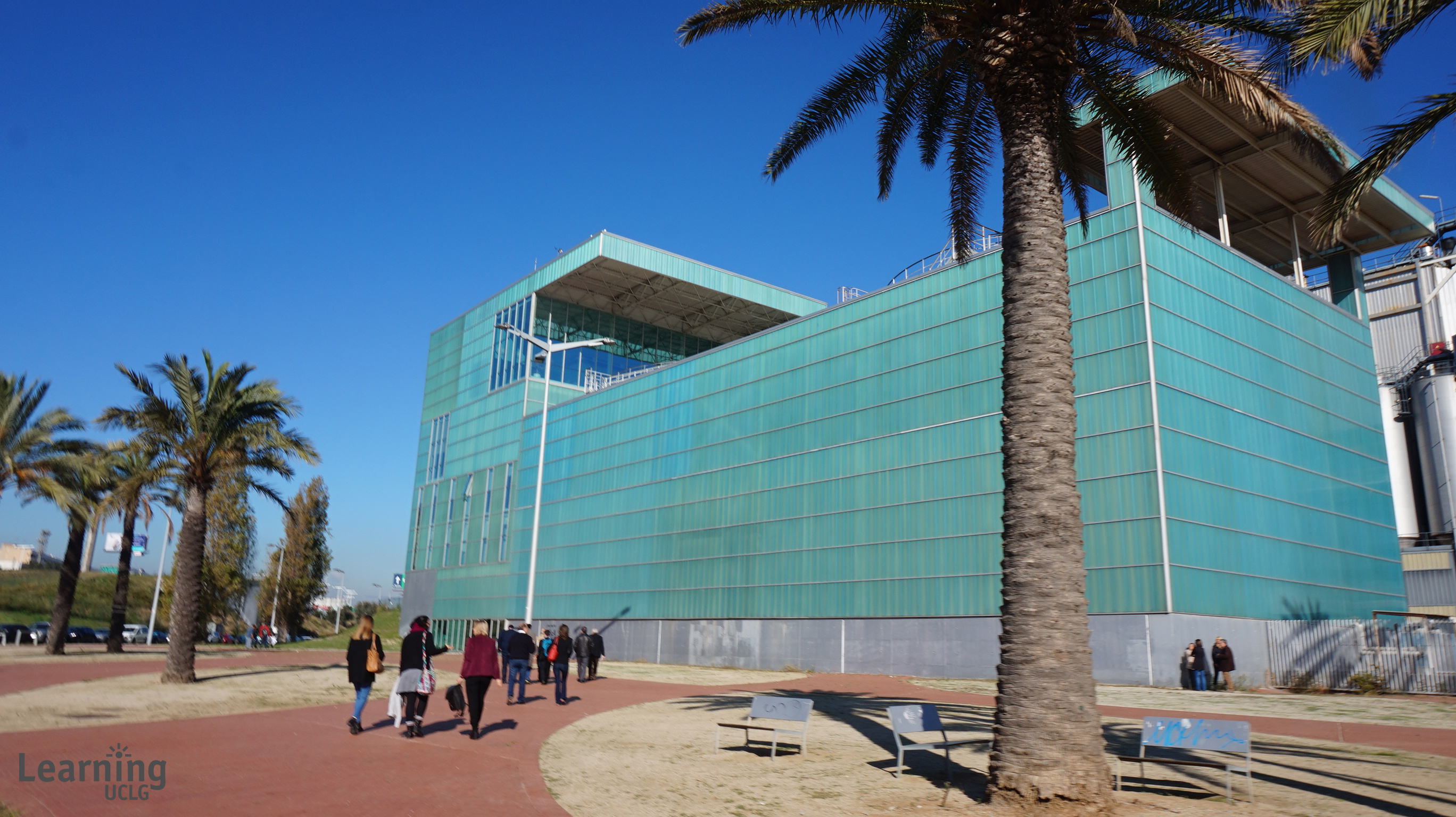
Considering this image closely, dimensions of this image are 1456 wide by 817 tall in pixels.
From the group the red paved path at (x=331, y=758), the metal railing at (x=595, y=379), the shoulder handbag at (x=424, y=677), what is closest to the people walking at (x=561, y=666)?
the red paved path at (x=331, y=758)

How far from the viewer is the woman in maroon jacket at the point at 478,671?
553 inches

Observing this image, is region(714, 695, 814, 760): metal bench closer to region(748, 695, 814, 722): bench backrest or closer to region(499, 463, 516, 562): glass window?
region(748, 695, 814, 722): bench backrest

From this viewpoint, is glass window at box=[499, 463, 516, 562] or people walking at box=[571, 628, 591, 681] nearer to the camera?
people walking at box=[571, 628, 591, 681]

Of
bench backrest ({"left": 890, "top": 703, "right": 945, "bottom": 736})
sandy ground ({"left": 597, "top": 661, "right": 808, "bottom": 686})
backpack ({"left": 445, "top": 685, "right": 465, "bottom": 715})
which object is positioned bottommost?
sandy ground ({"left": 597, "top": 661, "right": 808, "bottom": 686})

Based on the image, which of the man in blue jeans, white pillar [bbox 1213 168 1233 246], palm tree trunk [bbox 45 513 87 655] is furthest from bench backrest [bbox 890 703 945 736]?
palm tree trunk [bbox 45 513 87 655]

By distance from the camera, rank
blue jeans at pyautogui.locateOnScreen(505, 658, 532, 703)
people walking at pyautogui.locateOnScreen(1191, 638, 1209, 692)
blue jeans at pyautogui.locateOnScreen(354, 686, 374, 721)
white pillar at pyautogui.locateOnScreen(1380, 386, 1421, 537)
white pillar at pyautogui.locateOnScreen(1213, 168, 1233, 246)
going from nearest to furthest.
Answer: blue jeans at pyautogui.locateOnScreen(354, 686, 374, 721) < blue jeans at pyautogui.locateOnScreen(505, 658, 532, 703) < people walking at pyautogui.locateOnScreen(1191, 638, 1209, 692) < white pillar at pyautogui.locateOnScreen(1213, 168, 1233, 246) < white pillar at pyautogui.locateOnScreen(1380, 386, 1421, 537)

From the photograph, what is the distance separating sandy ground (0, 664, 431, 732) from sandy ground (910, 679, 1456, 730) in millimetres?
15555

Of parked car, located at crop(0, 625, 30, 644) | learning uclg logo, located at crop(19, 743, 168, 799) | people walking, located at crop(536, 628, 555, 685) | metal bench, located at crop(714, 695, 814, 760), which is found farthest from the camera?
parked car, located at crop(0, 625, 30, 644)

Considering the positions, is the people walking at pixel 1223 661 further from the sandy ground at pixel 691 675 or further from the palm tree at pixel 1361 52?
the palm tree at pixel 1361 52

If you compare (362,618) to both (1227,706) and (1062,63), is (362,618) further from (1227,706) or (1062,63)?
(1227,706)

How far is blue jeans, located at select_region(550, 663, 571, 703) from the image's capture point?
1962 centimetres

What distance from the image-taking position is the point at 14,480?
33.0m

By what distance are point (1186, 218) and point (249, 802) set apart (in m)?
14.8

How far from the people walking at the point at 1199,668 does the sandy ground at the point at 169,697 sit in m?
20.4
